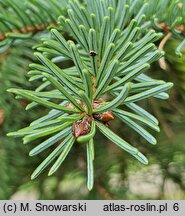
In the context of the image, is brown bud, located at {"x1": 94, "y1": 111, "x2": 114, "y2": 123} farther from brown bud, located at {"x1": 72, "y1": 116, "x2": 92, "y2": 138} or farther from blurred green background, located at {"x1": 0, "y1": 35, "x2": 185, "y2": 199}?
blurred green background, located at {"x1": 0, "y1": 35, "x2": 185, "y2": 199}

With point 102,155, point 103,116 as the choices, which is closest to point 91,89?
point 103,116

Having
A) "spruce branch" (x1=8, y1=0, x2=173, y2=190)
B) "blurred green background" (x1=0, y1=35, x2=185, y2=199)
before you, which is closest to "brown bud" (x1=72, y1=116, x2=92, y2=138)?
"spruce branch" (x1=8, y1=0, x2=173, y2=190)

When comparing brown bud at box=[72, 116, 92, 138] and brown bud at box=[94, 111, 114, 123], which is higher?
brown bud at box=[94, 111, 114, 123]

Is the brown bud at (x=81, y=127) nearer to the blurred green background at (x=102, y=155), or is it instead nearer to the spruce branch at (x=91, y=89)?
the spruce branch at (x=91, y=89)

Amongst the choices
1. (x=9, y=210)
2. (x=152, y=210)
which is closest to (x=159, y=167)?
(x=152, y=210)

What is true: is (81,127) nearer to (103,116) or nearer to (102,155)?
(103,116)

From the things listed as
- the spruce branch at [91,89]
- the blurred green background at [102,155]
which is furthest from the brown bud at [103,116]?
the blurred green background at [102,155]

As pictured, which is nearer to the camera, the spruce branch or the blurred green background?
the spruce branch
